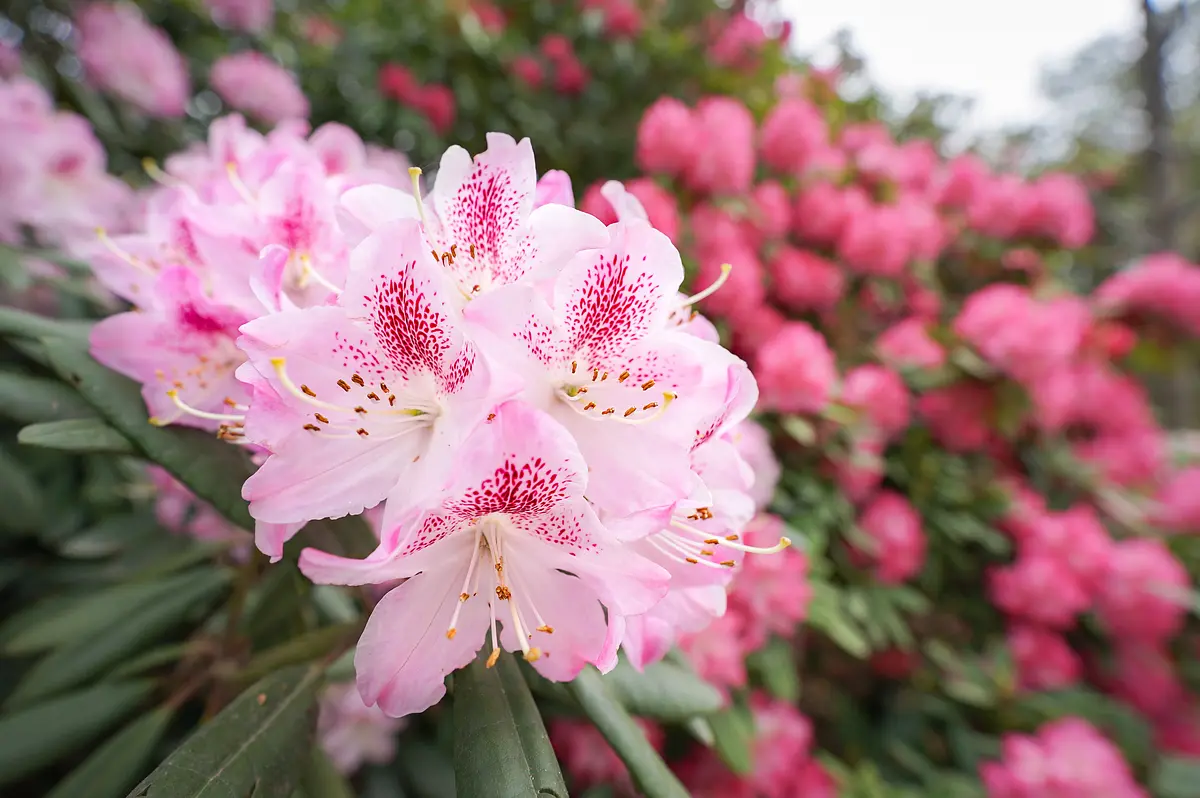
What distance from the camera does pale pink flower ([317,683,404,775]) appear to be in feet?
2.83

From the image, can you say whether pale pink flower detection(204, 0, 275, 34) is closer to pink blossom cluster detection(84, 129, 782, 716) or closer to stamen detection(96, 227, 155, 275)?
stamen detection(96, 227, 155, 275)

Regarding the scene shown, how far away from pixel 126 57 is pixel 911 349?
1510 millimetres

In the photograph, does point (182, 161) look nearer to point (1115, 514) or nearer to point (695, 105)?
point (695, 105)

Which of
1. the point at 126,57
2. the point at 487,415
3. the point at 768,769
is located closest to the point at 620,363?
the point at 487,415

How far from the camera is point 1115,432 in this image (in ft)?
4.88

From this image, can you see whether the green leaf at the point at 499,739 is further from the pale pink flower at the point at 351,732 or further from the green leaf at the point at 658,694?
the pale pink flower at the point at 351,732

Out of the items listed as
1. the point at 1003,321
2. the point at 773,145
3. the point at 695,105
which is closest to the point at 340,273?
the point at 773,145

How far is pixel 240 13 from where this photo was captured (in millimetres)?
1356

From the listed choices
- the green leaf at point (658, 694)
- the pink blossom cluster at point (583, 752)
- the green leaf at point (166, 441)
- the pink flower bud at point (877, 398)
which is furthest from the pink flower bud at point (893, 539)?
the green leaf at point (166, 441)

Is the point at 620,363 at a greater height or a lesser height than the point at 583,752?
greater

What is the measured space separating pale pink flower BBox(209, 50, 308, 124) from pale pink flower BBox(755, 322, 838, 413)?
108 cm

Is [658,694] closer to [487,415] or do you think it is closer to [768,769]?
[487,415]

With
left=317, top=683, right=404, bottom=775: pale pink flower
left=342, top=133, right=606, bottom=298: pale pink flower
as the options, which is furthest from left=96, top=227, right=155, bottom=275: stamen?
left=317, top=683, right=404, bottom=775: pale pink flower

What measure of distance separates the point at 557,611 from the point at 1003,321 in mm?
1201
